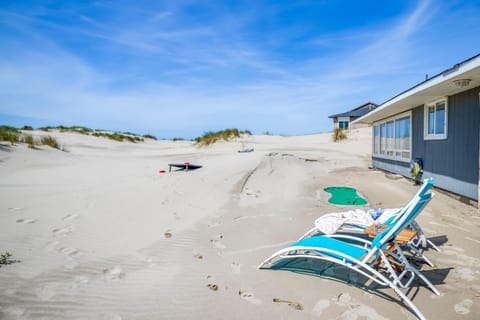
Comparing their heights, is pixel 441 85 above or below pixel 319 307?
above

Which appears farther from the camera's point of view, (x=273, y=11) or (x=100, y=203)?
(x=273, y=11)

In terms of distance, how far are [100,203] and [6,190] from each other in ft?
9.00

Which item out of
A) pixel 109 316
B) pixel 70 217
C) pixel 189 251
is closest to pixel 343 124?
pixel 70 217

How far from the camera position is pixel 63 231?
459cm

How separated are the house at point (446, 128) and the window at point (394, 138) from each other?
37 millimetres

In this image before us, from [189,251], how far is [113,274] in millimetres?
1084

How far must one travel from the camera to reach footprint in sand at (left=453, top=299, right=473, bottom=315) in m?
2.62

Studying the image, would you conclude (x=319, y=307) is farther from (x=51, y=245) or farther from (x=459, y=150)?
(x=459, y=150)

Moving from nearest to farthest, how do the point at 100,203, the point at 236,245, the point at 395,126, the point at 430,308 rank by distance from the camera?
1. the point at 430,308
2. the point at 236,245
3. the point at 100,203
4. the point at 395,126

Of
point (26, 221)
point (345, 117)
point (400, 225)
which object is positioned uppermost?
point (345, 117)

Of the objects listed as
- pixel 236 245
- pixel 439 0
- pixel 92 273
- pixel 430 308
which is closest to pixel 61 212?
pixel 92 273

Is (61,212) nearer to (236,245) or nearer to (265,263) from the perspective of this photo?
(236,245)

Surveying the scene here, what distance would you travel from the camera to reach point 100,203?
643 cm

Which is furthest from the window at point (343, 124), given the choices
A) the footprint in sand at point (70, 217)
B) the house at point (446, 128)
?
the footprint in sand at point (70, 217)
